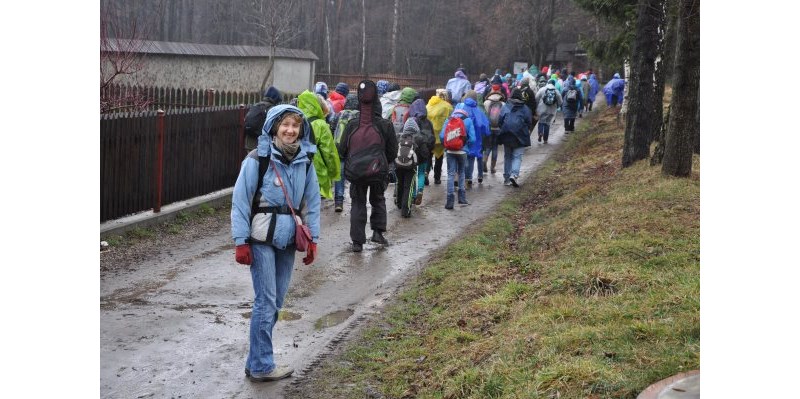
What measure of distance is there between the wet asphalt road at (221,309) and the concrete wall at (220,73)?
1793 centimetres

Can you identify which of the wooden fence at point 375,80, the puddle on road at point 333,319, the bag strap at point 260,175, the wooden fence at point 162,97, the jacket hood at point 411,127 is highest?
the bag strap at point 260,175

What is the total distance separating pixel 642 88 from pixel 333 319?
10.7 m

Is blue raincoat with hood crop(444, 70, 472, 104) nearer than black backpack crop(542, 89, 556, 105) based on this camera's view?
Yes

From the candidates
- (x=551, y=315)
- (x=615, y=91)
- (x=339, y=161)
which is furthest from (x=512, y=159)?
(x=615, y=91)

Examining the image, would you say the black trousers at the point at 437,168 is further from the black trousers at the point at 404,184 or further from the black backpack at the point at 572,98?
the black backpack at the point at 572,98

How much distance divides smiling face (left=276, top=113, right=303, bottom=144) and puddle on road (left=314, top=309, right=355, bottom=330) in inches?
88.3

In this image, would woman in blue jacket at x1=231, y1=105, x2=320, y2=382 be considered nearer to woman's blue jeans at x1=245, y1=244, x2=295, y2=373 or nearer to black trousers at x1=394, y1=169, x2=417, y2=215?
woman's blue jeans at x1=245, y1=244, x2=295, y2=373

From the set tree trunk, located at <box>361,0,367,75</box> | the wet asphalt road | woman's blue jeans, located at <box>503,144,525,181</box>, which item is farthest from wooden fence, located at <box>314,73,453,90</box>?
the wet asphalt road

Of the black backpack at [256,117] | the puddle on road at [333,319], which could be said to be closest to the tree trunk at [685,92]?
the black backpack at [256,117]

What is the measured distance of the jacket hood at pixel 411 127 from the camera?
1362 cm

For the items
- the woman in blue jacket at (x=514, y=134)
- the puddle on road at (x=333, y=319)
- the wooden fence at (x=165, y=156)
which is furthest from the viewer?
the woman in blue jacket at (x=514, y=134)

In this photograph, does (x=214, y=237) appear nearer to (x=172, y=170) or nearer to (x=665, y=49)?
(x=172, y=170)

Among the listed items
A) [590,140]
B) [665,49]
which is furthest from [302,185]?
[590,140]

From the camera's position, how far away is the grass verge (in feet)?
19.6
